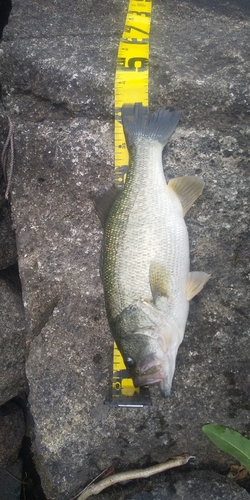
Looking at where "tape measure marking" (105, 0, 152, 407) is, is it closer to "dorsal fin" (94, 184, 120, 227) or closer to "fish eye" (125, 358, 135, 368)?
"dorsal fin" (94, 184, 120, 227)

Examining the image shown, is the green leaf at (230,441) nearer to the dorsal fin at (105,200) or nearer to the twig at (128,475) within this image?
the twig at (128,475)

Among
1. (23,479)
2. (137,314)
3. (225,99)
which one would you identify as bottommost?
(23,479)

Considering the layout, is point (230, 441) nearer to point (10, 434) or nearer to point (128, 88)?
point (10, 434)

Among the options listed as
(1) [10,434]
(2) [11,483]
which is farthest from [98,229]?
(2) [11,483]

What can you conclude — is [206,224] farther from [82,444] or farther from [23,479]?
[23,479]

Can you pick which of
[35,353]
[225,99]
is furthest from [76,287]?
[225,99]

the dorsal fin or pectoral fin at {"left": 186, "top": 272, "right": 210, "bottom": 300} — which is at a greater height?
the dorsal fin

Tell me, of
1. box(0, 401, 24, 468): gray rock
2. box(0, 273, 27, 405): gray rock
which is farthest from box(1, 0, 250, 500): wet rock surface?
box(0, 401, 24, 468): gray rock
